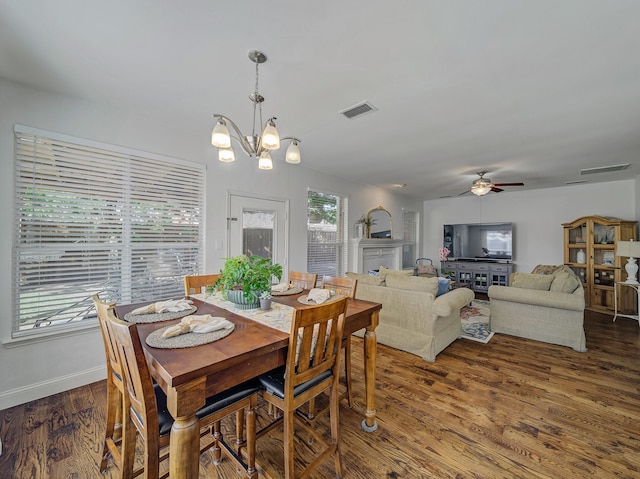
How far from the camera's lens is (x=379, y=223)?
20.0 feet

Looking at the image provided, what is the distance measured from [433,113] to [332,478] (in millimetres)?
2950

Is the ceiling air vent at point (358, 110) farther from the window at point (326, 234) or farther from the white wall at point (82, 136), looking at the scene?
the window at point (326, 234)

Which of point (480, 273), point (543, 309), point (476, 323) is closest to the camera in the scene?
point (543, 309)

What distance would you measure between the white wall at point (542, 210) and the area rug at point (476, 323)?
78.3 inches

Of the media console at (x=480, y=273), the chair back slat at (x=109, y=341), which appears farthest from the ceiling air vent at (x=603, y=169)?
the chair back slat at (x=109, y=341)

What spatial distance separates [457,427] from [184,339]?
77.8 inches

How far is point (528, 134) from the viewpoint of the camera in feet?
10.0

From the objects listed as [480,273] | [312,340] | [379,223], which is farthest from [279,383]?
[480,273]

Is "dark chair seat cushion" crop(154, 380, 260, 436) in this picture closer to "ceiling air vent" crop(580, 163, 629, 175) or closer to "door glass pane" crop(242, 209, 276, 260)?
Result: "door glass pane" crop(242, 209, 276, 260)

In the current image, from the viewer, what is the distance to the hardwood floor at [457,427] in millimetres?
1617

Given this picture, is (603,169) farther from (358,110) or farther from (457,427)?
(457,427)

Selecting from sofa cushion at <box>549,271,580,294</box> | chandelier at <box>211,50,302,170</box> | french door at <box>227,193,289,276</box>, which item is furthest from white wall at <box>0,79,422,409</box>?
sofa cushion at <box>549,271,580,294</box>

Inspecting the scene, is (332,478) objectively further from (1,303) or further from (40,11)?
(40,11)

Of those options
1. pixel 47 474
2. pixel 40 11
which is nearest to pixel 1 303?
pixel 47 474
